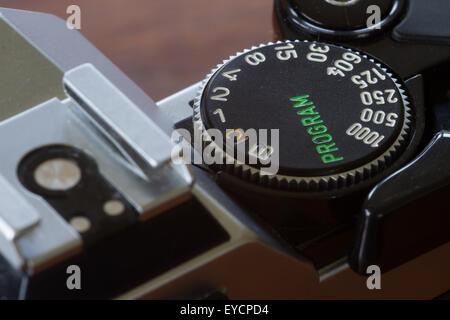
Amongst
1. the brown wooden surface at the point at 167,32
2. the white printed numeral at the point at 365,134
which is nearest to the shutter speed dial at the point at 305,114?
the white printed numeral at the point at 365,134

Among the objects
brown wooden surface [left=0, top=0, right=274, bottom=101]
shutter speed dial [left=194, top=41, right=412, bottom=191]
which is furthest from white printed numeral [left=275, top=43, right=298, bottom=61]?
brown wooden surface [left=0, top=0, right=274, bottom=101]

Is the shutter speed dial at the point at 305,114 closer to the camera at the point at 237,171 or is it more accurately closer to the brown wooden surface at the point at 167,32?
the camera at the point at 237,171

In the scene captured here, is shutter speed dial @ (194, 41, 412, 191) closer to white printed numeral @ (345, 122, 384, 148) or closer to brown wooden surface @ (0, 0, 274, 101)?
white printed numeral @ (345, 122, 384, 148)

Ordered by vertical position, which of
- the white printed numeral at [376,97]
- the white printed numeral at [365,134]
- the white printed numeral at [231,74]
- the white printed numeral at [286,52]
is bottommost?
the white printed numeral at [365,134]

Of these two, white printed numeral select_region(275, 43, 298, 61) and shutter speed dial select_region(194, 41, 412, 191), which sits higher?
white printed numeral select_region(275, 43, 298, 61)

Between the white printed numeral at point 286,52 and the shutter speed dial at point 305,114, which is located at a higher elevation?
the white printed numeral at point 286,52

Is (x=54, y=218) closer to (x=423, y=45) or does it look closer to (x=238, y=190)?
(x=238, y=190)

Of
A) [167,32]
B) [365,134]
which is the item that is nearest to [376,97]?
[365,134]
